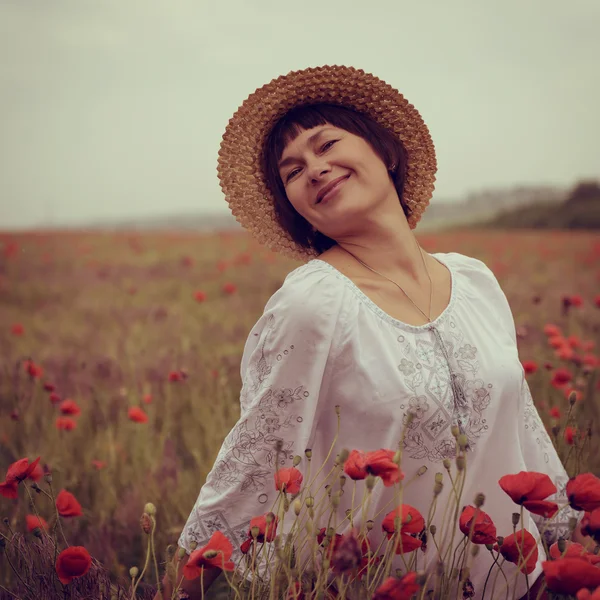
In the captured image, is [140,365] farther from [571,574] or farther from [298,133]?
[571,574]

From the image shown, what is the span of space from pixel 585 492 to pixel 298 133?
991 mm

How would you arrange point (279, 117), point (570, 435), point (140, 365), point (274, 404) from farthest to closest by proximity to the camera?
point (140, 365), point (570, 435), point (279, 117), point (274, 404)

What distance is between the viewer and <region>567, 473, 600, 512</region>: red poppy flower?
909 millimetres

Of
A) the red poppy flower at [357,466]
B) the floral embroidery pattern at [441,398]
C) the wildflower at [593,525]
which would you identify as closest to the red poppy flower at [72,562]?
the red poppy flower at [357,466]

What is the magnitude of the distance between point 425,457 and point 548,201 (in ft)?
47.5

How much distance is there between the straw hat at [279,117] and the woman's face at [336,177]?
11 centimetres

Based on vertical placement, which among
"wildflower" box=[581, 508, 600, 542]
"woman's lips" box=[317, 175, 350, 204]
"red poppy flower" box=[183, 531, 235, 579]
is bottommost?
"red poppy flower" box=[183, 531, 235, 579]

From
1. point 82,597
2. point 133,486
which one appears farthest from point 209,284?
point 82,597

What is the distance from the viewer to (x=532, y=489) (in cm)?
93

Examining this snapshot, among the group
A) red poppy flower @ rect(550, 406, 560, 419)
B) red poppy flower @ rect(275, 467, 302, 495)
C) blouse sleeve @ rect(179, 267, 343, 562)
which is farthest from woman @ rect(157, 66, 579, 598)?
→ red poppy flower @ rect(550, 406, 560, 419)

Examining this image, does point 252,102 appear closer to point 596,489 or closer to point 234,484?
point 234,484

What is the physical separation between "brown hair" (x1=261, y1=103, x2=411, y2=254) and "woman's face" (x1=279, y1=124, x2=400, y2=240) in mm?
33

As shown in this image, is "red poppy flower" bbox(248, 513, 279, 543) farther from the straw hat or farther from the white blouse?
the straw hat

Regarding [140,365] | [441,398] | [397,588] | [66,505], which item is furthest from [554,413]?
[140,365]
